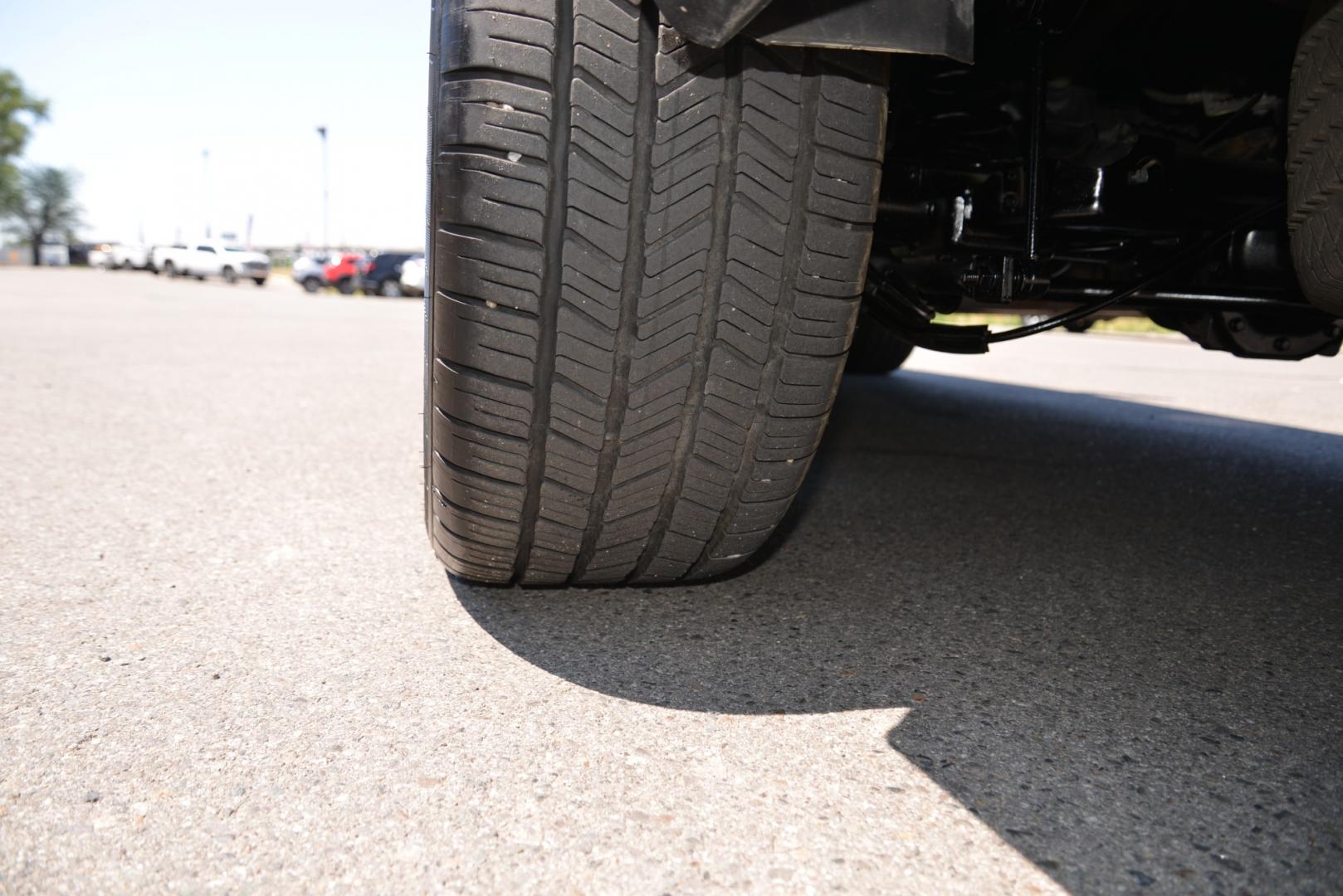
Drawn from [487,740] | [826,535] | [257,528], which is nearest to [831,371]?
[487,740]

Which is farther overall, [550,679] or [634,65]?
[550,679]

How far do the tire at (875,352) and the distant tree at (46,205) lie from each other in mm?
84852

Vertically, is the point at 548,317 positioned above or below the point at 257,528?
above

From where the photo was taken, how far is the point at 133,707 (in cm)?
138

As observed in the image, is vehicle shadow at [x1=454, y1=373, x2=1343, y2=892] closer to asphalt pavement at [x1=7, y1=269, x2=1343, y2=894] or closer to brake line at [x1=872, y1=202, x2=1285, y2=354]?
asphalt pavement at [x1=7, y1=269, x2=1343, y2=894]

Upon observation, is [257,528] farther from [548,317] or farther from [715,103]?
[715,103]

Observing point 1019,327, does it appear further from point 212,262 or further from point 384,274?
point 212,262

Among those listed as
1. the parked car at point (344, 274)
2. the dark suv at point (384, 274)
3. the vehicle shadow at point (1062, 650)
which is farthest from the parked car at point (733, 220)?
the parked car at point (344, 274)

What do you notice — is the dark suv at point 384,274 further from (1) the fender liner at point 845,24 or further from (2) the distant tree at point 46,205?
(2) the distant tree at point 46,205

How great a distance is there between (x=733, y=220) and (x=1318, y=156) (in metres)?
0.88

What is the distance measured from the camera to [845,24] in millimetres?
1234

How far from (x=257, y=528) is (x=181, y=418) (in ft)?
6.09

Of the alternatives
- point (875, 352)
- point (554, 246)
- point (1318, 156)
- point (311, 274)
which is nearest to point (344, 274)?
point (311, 274)

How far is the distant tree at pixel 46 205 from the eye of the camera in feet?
244
